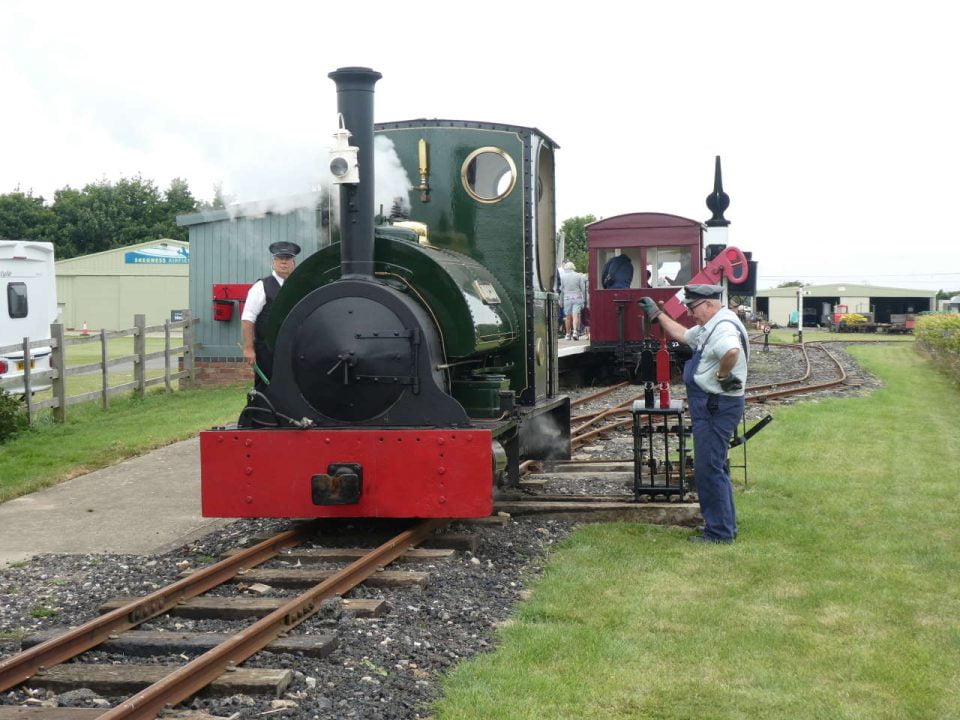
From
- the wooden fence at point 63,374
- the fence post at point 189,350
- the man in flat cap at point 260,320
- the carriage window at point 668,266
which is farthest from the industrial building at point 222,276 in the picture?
the man in flat cap at point 260,320

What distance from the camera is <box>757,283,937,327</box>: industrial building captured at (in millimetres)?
71069

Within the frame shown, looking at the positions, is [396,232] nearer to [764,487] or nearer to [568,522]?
[568,522]

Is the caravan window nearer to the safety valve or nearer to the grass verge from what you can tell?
the grass verge

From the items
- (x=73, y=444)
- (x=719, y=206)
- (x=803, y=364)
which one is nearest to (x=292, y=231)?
(x=73, y=444)

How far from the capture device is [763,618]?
5.22 meters

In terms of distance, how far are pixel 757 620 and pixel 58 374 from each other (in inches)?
413

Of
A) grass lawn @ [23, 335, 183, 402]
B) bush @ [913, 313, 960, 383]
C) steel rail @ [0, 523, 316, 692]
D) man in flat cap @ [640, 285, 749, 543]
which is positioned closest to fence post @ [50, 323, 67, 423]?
grass lawn @ [23, 335, 183, 402]

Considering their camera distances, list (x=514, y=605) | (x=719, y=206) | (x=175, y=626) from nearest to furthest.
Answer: (x=175, y=626), (x=514, y=605), (x=719, y=206)

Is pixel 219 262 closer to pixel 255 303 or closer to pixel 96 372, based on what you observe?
pixel 96 372

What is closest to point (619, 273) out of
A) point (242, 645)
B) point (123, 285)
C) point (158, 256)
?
point (242, 645)

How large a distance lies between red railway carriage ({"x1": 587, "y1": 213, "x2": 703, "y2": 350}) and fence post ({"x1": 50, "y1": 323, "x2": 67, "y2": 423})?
29.9 feet

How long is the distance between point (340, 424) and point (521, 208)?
85.6 inches

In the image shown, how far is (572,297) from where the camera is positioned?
24.3 metres

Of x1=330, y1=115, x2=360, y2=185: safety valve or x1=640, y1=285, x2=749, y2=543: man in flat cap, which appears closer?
x1=330, y1=115, x2=360, y2=185: safety valve
